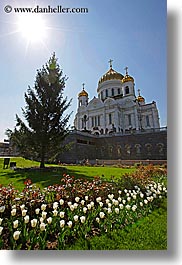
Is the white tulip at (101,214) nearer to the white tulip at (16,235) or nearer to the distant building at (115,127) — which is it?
the white tulip at (16,235)

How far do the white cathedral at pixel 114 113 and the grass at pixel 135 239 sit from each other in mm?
980

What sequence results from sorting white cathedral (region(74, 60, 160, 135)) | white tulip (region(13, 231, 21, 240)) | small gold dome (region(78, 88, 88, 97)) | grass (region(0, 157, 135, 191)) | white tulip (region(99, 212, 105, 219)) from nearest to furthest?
white tulip (region(13, 231, 21, 240)) < white tulip (region(99, 212, 105, 219)) < grass (region(0, 157, 135, 191)) < small gold dome (region(78, 88, 88, 97)) < white cathedral (region(74, 60, 160, 135))

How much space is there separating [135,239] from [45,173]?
1044 millimetres

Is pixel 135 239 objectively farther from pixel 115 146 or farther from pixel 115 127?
pixel 115 127

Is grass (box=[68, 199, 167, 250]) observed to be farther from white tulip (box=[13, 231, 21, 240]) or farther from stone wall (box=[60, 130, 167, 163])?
stone wall (box=[60, 130, 167, 163])

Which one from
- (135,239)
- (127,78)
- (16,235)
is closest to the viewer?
(16,235)

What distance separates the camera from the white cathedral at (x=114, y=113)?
232 centimetres

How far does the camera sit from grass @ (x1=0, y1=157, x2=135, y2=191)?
6.18 ft

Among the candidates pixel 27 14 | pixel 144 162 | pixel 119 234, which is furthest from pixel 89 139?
pixel 27 14

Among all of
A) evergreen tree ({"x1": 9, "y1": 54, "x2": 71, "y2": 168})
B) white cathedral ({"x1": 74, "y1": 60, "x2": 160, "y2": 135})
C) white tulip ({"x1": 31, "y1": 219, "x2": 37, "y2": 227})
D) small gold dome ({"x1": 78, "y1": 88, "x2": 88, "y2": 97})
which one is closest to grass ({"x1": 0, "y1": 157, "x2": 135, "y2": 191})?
evergreen tree ({"x1": 9, "y1": 54, "x2": 71, "y2": 168})

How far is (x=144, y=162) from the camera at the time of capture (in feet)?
7.74

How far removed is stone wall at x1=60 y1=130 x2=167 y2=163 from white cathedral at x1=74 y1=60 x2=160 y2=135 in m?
0.10

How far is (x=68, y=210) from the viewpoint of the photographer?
1660 millimetres

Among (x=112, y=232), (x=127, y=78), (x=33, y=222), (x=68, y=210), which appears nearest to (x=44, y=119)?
(x=127, y=78)
